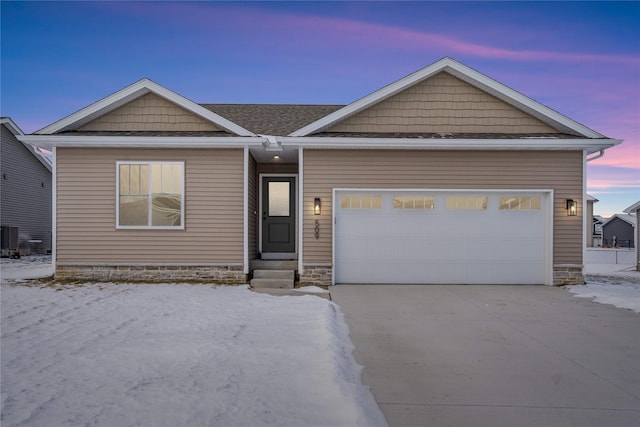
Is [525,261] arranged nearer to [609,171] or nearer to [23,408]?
[23,408]

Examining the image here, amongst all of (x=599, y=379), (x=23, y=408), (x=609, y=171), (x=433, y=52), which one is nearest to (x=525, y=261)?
(x=599, y=379)

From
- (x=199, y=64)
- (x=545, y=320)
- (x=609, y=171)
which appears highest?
(x=199, y=64)

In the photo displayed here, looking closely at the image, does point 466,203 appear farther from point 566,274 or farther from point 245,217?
point 245,217

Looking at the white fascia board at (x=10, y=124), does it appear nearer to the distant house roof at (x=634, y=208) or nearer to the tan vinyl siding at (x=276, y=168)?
the tan vinyl siding at (x=276, y=168)

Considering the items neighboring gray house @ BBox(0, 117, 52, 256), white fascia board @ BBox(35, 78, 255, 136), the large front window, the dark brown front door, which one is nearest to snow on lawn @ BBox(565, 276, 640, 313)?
the dark brown front door

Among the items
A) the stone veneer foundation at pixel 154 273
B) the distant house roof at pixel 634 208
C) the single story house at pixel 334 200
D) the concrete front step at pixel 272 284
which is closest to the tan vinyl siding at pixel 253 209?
the single story house at pixel 334 200

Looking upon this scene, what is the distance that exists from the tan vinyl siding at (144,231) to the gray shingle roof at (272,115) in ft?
5.55

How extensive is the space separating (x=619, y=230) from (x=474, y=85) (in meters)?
35.4

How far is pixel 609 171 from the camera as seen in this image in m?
32.8

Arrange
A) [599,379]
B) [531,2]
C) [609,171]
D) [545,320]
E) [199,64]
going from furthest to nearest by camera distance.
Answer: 1. [609,171]
2. [199,64]
3. [531,2]
4. [545,320]
5. [599,379]

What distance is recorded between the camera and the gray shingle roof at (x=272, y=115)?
9906 millimetres

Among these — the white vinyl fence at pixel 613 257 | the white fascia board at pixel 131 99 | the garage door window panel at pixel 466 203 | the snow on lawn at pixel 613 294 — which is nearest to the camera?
the snow on lawn at pixel 613 294

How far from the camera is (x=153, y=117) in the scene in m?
8.87

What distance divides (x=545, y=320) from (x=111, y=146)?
936 centimetres
